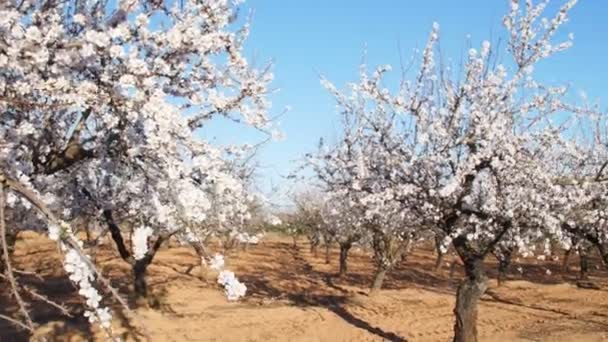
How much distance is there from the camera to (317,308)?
17750mm

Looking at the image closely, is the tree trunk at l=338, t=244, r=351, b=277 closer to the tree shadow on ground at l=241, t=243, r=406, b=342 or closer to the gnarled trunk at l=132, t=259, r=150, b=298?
the tree shadow on ground at l=241, t=243, r=406, b=342

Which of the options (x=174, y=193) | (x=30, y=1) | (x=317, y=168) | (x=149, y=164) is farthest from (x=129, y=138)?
(x=317, y=168)

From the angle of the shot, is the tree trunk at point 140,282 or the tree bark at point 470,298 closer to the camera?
the tree bark at point 470,298

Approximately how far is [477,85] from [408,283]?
54.5ft

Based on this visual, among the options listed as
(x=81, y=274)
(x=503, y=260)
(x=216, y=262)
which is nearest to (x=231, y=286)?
(x=216, y=262)

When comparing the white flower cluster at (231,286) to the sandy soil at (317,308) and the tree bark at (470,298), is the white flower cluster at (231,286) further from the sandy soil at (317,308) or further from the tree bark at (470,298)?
the tree bark at (470,298)

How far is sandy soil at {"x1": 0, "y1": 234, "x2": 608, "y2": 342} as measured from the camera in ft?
48.2

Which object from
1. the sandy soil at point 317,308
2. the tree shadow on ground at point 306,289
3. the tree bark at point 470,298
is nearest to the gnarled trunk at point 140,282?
the sandy soil at point 317,308

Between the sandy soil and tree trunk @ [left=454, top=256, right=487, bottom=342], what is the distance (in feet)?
10.1

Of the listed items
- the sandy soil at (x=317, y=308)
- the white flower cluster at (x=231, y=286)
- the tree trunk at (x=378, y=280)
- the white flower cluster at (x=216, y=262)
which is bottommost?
the sandy soil at (x=317, y=308)

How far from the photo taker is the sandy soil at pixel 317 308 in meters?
14.7

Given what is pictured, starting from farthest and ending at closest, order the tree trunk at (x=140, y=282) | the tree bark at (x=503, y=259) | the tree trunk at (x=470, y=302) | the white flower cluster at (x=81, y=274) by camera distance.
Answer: the tree bark at (x=503, y=259) → the tree trunk at (x=140, y=282) → the tree trunk at (x=470, y=302) → the white flower cluster at (x=81, y=274)

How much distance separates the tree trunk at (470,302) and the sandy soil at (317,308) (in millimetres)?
3076

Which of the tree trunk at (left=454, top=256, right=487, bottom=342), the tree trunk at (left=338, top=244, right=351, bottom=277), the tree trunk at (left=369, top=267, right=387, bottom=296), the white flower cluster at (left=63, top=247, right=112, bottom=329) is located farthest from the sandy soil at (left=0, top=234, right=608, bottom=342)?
the white flower cluster at (left=63, top=247, right=112, bottom=329)
